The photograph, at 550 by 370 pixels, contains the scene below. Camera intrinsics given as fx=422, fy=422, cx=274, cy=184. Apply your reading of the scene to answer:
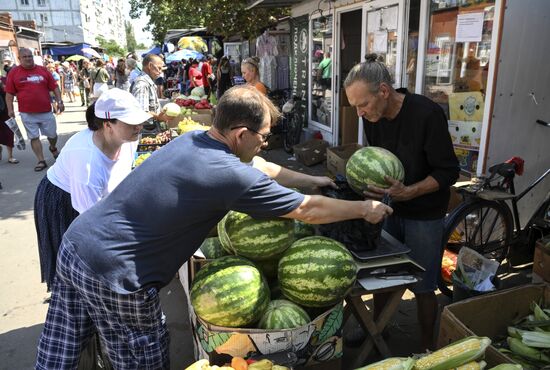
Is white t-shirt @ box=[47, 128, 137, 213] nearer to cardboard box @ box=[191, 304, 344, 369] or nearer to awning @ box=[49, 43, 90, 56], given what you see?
cardboard box @ box=[191, 304, 344, 369]

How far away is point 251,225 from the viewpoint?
2.31 meters

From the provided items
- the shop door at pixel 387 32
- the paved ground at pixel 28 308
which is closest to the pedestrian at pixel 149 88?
the paved ground at pixel 28 308

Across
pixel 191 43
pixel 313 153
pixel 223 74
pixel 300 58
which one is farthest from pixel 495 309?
pixel 191 43

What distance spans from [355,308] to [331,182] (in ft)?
2.65

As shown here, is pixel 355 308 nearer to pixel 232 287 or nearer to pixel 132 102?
pixel 232 287

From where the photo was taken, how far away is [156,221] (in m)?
1.91

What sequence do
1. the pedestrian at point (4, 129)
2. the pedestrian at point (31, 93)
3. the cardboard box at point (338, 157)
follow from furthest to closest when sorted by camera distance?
1. the pedestrian at point (4, 129)
2. the pedestrian at point (31, 93)
3. the cardboard box at point (338, 157)

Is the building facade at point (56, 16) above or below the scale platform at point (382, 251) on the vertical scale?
above

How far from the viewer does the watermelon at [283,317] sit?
80.0 inches

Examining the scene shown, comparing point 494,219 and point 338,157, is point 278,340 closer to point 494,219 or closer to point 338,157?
point 494,219

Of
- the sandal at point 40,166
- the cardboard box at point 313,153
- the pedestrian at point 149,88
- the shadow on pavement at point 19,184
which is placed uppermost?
the pedestrian at point 149,88

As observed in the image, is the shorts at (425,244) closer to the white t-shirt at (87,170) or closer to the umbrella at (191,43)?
the white t-shirt at (87,170)

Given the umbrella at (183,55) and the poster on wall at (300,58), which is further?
the umbrella at (183,55)

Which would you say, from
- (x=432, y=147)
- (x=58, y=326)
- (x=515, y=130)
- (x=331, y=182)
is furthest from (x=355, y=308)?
(x=515, y=130)
